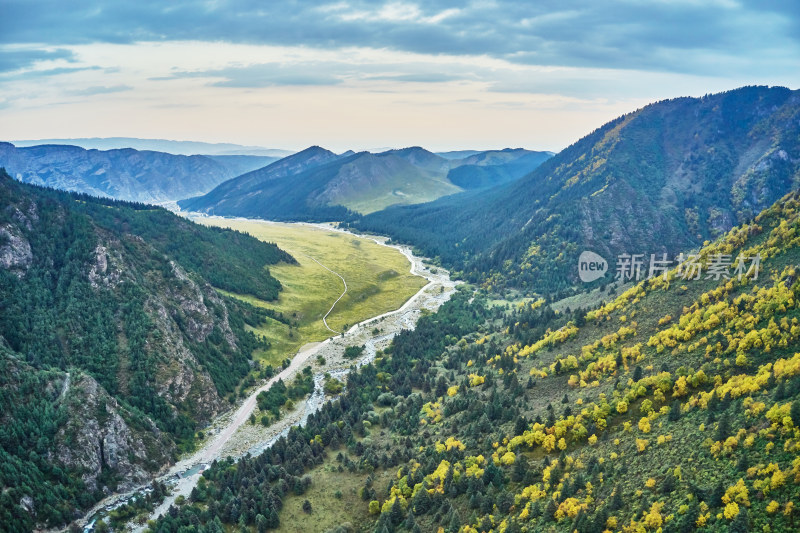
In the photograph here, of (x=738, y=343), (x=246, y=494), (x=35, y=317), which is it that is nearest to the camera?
(x=738, y=343)

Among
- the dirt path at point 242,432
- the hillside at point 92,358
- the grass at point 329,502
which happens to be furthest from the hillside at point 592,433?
the hillside at point 92,358

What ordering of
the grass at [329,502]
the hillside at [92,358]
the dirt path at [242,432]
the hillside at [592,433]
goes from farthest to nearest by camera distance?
1. the dirt path at [242,432]
2. the hillside at [92,358]
3. the grass at [329,502]
4. the hillside at [592,433]

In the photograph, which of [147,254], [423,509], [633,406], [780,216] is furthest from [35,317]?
[780,216]

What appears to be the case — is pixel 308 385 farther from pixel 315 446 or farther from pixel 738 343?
pixel 738 343

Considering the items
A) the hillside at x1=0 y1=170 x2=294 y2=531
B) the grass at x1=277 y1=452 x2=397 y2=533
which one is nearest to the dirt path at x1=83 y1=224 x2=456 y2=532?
the hillside at x1=0 y1=170 x2=294 y2=531

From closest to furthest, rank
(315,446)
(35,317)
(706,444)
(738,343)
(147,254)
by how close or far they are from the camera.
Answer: (706,444) → (738,343) → (315,446) → (35,317) → (147,254)

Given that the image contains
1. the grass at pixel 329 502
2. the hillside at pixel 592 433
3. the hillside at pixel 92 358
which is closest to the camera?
the hillside at pixel 592 433

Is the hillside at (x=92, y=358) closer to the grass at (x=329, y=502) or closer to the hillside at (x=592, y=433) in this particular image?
the hillside at (x=592, y=433)
